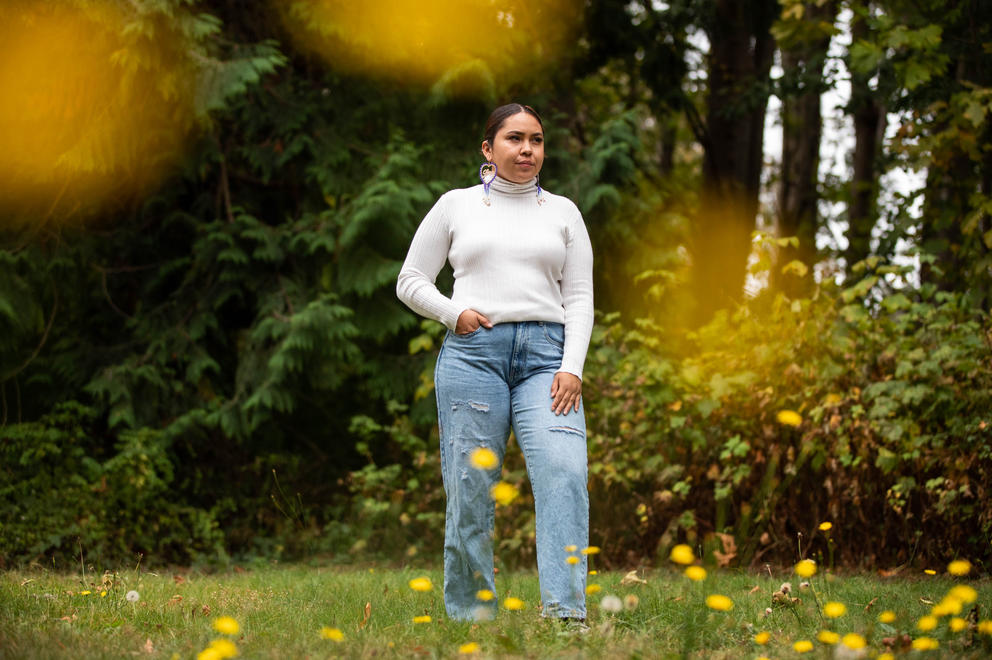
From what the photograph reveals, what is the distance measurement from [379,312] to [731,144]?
591 cm

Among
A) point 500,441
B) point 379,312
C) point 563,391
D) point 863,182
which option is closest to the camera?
point 563,391

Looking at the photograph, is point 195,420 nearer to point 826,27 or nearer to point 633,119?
point 633,119

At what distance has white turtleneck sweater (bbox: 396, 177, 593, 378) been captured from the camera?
3162 millimetres

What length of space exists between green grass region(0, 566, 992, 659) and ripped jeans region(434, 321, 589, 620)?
168mm

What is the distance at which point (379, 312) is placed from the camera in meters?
7.65

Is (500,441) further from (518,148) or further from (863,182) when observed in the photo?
(863,182)

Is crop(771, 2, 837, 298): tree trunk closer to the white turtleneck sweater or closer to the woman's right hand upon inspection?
the white turtleneck sweater

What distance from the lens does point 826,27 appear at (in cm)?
718

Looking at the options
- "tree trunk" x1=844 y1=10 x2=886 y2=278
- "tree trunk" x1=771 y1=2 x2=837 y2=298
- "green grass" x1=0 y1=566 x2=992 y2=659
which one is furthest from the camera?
"tree trunk" x1=844 y1=10 x2=886 y2=278

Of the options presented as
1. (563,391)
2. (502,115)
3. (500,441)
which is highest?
(502,115)

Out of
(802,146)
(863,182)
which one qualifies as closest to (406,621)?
(863,182)

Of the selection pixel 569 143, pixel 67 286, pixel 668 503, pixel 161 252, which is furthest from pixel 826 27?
pixel 67 286

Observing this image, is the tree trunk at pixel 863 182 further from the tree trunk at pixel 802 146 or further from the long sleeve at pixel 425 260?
the long sleeve at pixel 425 260

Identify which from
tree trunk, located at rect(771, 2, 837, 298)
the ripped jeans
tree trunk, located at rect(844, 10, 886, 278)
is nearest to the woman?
the ripped jeans
